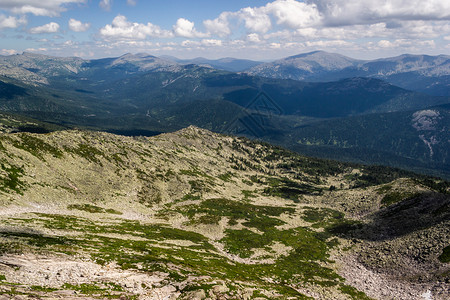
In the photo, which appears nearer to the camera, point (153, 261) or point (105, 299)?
point (105, 299)

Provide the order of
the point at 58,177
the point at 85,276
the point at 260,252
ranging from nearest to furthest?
the point at 85,276 → the point at 260,252 → the point at 58,177

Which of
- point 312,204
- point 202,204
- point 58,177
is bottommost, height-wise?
point 312,204

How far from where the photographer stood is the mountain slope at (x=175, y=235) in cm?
4341

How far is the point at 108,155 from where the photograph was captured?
15288 centimetres

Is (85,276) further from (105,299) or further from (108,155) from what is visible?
(108,155)

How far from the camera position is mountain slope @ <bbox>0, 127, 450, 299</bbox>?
43.4m

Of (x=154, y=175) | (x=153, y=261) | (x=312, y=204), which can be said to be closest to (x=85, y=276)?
(x=153, y=261)

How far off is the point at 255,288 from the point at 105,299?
29.4 meters

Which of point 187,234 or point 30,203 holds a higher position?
point 30,203

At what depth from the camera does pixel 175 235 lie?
92562 mm

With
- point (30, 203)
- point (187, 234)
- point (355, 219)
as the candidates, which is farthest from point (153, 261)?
point (355, 219)

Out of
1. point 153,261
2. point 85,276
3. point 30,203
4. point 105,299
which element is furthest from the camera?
point 30,203

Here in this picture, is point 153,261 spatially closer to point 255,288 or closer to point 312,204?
point 255,288

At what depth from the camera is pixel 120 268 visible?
46281 millimetres
